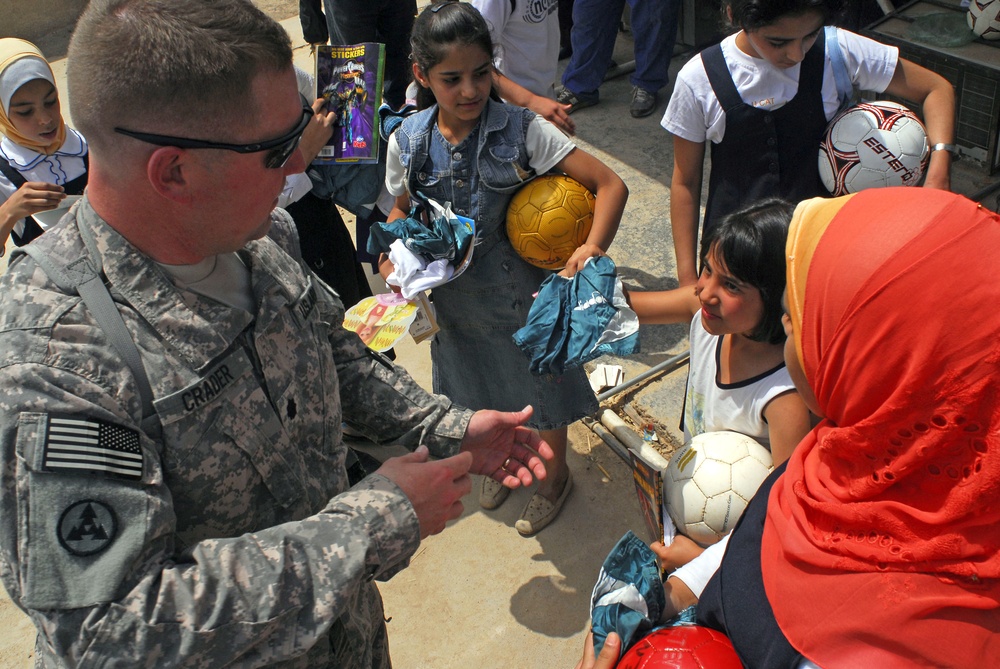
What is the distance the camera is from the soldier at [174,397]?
1296 millimetres

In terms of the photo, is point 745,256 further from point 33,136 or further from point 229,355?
point 33,136

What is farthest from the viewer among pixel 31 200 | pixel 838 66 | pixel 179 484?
pixel 31 200

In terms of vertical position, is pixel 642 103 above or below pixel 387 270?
below

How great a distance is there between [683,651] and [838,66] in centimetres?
233

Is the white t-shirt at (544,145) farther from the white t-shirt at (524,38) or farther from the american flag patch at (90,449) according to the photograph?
the american flag patch at (90,449)

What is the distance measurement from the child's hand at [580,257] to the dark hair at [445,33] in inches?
33.0

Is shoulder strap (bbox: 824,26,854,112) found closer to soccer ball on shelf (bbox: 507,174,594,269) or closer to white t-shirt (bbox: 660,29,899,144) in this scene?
white t-shirt (bbox: 660,29,899,144)

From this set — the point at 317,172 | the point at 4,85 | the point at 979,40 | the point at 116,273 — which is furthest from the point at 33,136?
the point at 979,40

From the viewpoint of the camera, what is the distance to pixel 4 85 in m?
3.55

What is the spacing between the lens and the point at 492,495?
386 cm

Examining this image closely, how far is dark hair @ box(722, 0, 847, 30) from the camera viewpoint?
2.70m

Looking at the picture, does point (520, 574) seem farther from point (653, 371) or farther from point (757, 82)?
point (757, 82)

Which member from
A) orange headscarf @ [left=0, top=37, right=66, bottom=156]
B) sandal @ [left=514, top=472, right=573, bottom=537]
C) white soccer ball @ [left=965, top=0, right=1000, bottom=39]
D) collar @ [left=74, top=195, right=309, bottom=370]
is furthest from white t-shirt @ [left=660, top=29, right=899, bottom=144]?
orange headscarf @ [left=0, top=37, right=66, bottom=156]

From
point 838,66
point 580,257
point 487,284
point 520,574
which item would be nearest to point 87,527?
point 580,257
